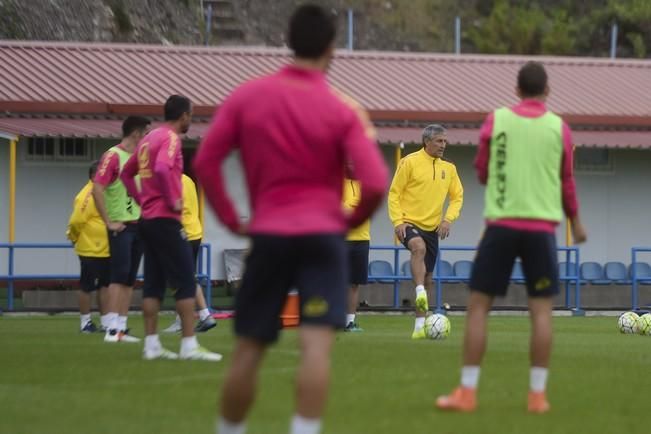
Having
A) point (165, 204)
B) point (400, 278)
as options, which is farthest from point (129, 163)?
point (400, 278)

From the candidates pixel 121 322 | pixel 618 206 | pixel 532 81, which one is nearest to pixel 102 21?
pixel 618 206

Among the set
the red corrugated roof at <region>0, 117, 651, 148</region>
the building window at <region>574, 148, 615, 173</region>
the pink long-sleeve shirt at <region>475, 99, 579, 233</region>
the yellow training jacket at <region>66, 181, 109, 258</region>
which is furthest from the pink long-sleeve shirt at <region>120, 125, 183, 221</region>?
the building window at <region>574, 148, 615, 173</region>

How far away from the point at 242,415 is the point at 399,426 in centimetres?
192

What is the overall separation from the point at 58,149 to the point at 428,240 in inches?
506

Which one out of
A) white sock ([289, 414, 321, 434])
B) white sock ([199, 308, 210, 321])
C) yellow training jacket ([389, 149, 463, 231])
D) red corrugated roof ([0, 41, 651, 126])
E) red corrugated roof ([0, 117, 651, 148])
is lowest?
white sock ([199, 308, 210, 321])

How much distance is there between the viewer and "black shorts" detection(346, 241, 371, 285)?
1775 cm

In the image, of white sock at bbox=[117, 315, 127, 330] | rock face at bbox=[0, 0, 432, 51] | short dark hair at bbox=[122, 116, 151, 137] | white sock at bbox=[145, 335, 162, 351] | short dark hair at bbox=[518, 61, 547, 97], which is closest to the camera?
short dark hair at bbox=[518, 61, 547, 97]

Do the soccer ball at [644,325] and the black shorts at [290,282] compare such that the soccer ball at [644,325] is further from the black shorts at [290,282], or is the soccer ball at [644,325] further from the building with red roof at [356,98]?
the black shorts at [290,282]

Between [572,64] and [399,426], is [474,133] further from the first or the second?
[399,426]

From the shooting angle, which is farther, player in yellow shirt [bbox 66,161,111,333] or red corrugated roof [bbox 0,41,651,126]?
red corrugated roof [bbox 0,41,651,126]

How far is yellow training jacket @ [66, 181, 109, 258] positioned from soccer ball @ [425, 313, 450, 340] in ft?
12.7

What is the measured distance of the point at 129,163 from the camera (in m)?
12.6

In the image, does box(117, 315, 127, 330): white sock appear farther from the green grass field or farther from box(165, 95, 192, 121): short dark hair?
box(165, 95, 192, 121): short dark hair

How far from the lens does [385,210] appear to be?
2862 cm
